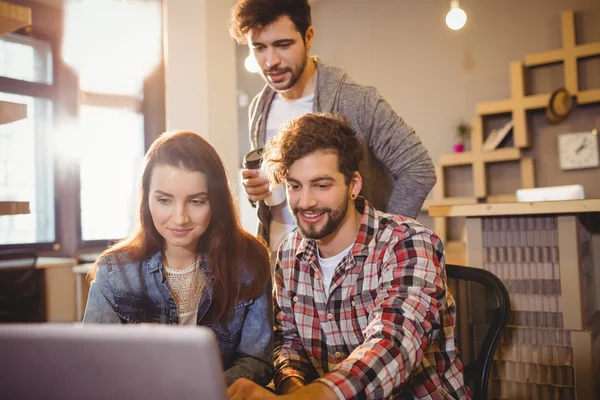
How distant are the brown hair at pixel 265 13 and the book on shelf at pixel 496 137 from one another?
2.52 metres

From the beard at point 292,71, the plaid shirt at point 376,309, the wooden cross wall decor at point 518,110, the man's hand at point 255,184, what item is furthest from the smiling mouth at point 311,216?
the wooden cross wall decor at point 518,110

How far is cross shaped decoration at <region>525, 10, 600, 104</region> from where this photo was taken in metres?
3.33

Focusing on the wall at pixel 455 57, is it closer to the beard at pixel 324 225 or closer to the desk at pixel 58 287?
the beard at pixel 324 225

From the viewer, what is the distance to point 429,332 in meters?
1.08

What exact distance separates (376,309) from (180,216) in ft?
1.60

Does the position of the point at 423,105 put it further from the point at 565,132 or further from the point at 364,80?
the point at 565,132

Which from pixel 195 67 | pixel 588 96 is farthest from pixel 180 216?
pixel 588 96

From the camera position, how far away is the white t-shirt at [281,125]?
1.66 metres

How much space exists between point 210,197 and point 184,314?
0.30m

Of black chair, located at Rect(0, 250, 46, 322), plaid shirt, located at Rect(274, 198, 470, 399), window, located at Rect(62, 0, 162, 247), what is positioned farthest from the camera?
window, located at Rect(62, 0, 162, 247)

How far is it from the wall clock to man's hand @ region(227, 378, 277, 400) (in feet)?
10.9

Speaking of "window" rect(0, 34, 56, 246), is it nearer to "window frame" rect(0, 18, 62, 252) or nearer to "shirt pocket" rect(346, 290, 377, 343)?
"window frame" rect(0, 18, 62, 252)

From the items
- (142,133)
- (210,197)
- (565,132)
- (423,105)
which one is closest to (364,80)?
(423,105)

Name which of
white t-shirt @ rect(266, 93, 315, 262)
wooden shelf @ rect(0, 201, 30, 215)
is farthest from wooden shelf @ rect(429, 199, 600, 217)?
wooden shelf @ rect(0, 201, 30, 215)
